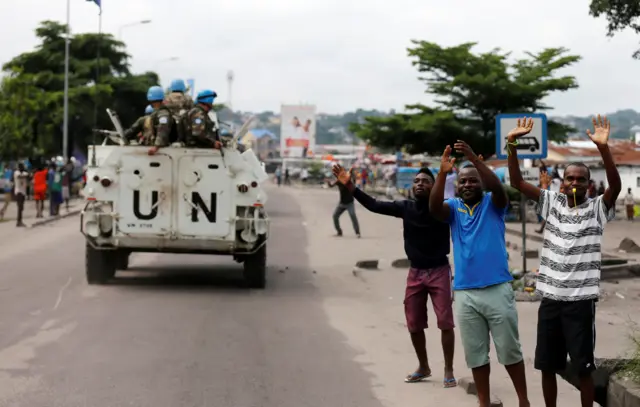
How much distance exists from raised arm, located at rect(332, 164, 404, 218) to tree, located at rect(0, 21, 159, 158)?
51.1 m

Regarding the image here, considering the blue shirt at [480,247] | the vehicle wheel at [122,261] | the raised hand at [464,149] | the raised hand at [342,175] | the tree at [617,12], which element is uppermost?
the tree at [617,12]

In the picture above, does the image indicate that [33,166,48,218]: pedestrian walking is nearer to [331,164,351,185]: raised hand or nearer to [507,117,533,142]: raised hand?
[331,164,351,185]: raised hand

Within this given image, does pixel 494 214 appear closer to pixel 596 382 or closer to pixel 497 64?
pixel 596 382

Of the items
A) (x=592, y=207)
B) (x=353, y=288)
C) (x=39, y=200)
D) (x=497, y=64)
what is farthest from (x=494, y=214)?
(x=497, y=64)

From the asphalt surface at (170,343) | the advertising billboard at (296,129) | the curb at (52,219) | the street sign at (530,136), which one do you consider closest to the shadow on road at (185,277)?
the asphalt surface at (170,343)

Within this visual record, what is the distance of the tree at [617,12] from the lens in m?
20.8

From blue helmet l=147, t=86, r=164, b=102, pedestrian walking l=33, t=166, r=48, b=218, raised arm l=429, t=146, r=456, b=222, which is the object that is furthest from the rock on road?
pedestrian walking l=33, t=166, r=48, b=218

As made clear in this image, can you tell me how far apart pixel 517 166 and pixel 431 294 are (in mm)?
1694

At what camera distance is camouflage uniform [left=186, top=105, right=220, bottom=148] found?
13836mm

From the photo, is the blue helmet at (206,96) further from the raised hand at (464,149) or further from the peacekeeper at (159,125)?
the raised hand at (464,149)

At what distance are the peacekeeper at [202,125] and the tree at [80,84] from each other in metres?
44.2

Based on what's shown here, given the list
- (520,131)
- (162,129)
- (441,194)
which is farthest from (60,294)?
(520,131)

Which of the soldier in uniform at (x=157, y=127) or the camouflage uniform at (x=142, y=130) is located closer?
the soldier in uniform at (x=157, y=127)

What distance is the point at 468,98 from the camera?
41.1 m
